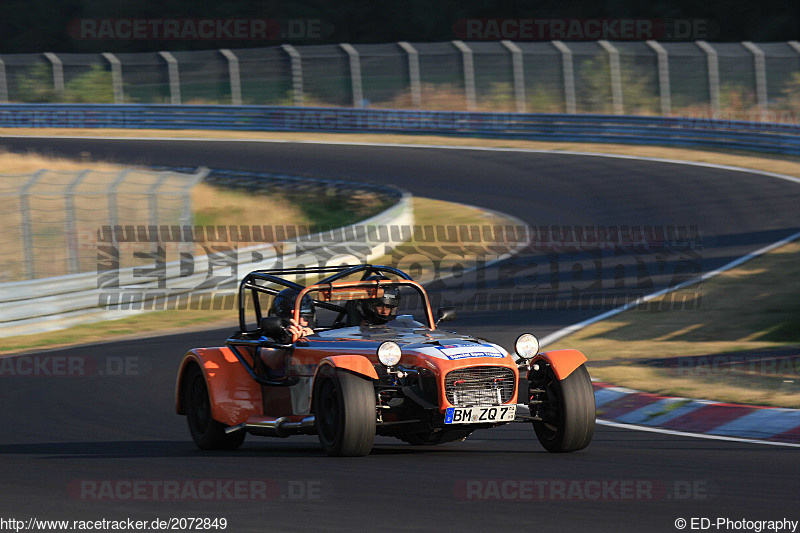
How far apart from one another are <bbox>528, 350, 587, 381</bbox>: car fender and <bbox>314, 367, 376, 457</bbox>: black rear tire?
1.42 meters

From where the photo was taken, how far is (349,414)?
27.6ft

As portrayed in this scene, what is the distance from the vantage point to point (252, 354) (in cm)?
1020

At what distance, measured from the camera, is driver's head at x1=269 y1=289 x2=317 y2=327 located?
32.5 feet

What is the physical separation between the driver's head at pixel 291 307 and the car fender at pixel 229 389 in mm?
576

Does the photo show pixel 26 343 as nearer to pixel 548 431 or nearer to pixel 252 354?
pixel 252 354

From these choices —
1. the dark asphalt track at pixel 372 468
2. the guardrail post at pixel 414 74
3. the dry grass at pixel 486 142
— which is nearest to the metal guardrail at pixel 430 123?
the dry grass at pixel 486 142

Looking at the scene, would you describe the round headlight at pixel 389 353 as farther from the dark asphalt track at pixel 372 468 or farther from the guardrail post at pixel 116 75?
the guardrail post at pixel 116 75

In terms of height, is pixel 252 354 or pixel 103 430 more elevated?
pixel 252 354

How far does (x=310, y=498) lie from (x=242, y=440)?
305cm

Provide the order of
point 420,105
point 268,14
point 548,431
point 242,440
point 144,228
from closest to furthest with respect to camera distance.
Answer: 1. point 548,431
2. point 242,440
3. point 144,228
4. point 420,105
5. point 268,14

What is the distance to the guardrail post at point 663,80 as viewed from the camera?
117 feet

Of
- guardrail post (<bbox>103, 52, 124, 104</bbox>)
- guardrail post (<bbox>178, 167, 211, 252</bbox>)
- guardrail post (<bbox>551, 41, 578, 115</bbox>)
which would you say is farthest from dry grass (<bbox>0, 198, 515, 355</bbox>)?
guardrail post (<bbox>103, 52, 124, 104</bbox>)

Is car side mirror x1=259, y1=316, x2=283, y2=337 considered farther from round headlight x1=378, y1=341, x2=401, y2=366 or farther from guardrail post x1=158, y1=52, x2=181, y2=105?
guardrail post x1=158, y1=52, x2=181, y2=105

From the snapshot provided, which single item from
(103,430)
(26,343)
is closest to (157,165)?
(26,343)
